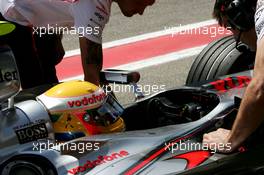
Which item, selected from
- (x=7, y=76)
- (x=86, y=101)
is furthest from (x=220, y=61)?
(x=7, y=76)

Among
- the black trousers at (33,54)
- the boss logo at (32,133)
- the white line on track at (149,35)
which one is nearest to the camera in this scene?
the boss logo at (32,133)

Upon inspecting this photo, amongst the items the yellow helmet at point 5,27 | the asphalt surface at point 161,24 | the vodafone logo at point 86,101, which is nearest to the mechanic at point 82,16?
the vodafone logo at point 86,101

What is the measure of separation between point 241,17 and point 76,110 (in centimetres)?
93

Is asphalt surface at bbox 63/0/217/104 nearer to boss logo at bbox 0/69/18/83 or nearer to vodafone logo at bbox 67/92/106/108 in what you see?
vodafone logo at bbox 67/92/106/108

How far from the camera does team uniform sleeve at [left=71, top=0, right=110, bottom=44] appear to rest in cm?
404

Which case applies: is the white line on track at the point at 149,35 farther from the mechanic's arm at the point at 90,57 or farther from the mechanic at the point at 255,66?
the mechanic at the point at 255,66

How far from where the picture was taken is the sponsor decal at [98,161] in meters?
3.28

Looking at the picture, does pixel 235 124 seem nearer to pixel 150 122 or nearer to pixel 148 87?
pixel 150 122

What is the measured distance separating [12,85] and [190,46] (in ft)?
14.5

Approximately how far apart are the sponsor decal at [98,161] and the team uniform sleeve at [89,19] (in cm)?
93

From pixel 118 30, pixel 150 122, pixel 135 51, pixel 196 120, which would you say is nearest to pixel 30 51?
pixel 150 122

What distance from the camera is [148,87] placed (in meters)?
6.45

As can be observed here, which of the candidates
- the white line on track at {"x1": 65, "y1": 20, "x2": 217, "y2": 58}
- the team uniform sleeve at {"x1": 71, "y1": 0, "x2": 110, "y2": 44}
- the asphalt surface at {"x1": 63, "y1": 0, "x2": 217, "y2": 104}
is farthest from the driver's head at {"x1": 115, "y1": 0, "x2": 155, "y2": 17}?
the white line on track at {"x1": 65, "y1": 20, "x2": 217, "y2": 58}

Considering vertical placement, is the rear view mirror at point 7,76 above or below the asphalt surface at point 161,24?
above
